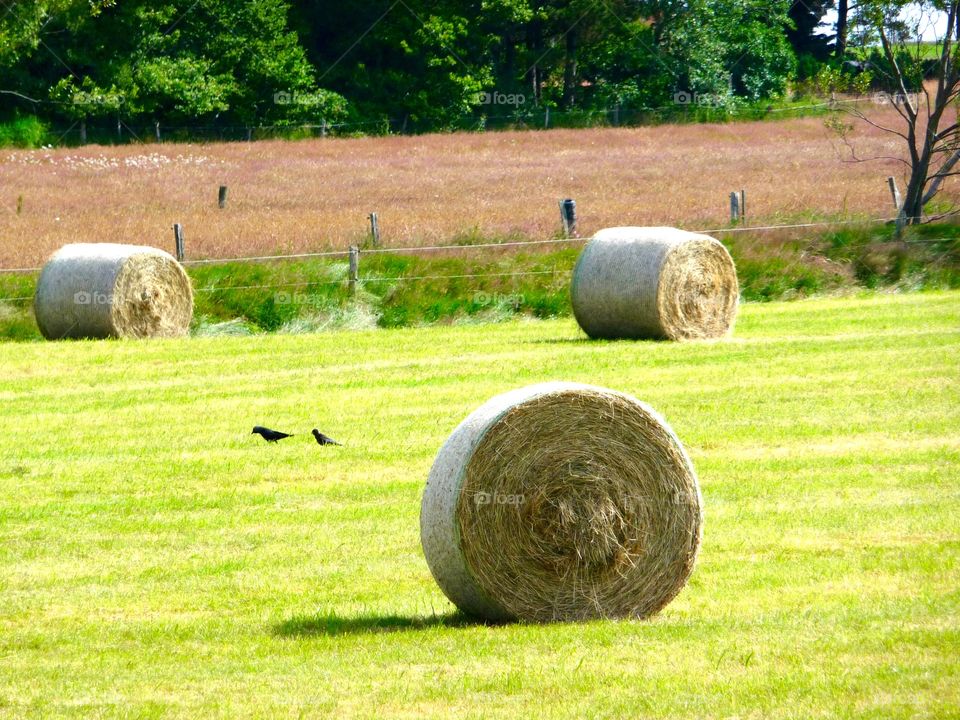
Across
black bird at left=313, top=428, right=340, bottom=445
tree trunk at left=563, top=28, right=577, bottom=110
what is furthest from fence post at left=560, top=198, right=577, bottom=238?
tree trunk at left=563, top=28, right=577, bottom=110

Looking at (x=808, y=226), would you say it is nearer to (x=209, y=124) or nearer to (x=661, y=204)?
(x=661, y=204)

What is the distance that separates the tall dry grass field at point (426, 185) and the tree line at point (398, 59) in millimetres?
7026

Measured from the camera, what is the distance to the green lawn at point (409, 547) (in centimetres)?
732

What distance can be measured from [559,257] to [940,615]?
62.6 feet

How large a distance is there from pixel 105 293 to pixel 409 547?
1348cm

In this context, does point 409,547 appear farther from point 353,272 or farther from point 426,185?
point 426,185

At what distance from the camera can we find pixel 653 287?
2075 cm

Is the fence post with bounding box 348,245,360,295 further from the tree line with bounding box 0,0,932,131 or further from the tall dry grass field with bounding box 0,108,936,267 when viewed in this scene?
the tree line with bounding box 0,0,932,131

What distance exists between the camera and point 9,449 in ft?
47.8

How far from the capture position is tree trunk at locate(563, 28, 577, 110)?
71.3m

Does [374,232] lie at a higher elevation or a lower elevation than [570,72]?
lower

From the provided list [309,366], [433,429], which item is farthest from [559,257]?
[433,429]

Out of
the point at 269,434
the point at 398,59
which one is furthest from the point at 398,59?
the point at 269,434

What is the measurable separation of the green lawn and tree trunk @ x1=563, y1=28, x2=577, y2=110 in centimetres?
5266
